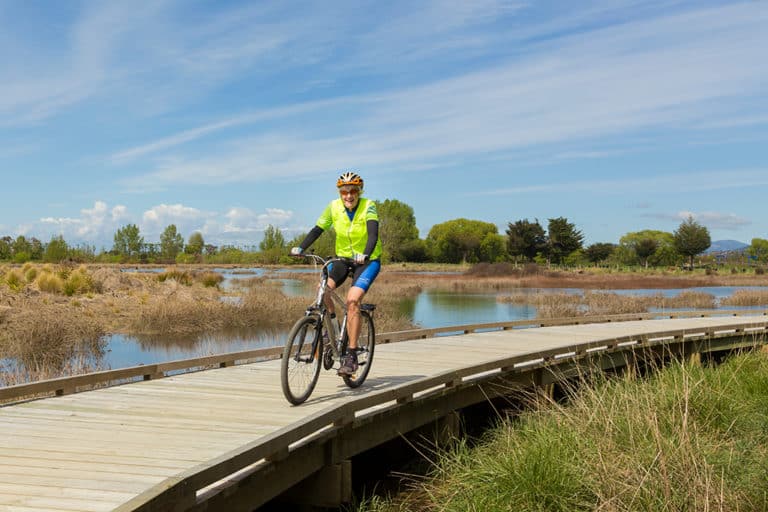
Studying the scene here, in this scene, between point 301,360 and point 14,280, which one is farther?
point 14,280

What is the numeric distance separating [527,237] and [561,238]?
431 centimetres

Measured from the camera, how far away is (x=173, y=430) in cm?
563

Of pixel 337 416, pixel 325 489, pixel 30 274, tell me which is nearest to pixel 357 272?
pixel 337 416

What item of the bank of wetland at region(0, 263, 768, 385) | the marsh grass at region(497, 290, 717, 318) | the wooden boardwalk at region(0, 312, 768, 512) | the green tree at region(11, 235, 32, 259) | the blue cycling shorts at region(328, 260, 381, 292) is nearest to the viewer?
the wooden boardwalk at region(0, 312, 768, 512)

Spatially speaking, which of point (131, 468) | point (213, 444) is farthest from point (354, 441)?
point (131, 468)

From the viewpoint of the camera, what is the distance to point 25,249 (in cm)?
7356

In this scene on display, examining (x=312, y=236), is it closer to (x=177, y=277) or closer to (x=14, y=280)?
(x=14, y=280)

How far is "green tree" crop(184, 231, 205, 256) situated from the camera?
112600 millimetres

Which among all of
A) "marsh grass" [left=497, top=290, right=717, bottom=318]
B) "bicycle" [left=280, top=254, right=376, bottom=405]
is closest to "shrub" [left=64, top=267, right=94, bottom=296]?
"marsh grass" [left=497, top=290, right=717, bottom=318]

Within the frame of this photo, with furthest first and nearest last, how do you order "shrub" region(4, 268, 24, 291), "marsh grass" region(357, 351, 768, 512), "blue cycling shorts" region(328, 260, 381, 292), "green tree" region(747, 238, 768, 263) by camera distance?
"green tree" region(747, 238, 768, 263) < "shrub" region(4, 268, 24, 291) < "blue cycling shorts" region(328, 260, 381, 292) < "marsh grass" region(357, 351, 768, 512)

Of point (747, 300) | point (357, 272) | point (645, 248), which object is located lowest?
point (747, 300)

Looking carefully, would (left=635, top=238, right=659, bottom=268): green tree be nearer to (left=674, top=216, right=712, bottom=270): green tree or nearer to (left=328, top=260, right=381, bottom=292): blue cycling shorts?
(left=674, top=216, right=712, bottom=270): green tree

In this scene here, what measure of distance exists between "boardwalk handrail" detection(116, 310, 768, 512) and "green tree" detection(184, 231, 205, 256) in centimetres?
10526

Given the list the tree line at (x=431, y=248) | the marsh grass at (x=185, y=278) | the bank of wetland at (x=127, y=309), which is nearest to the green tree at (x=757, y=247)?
the tree line at (x=431, y=248)
